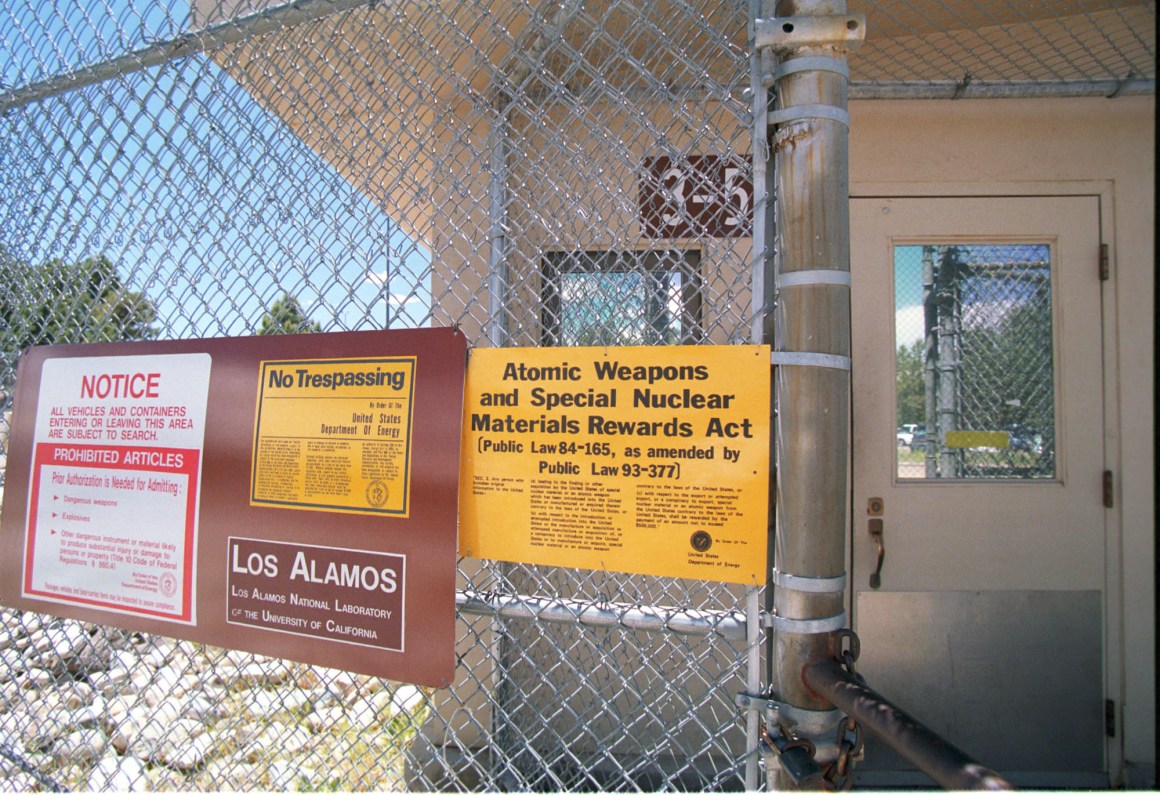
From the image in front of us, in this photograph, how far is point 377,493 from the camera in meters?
1.32

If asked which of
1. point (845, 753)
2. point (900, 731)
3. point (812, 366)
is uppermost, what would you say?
point (812, 366)

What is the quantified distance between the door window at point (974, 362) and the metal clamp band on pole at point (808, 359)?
222 centimetres

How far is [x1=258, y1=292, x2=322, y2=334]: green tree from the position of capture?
159 cm

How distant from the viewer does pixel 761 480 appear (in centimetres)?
108

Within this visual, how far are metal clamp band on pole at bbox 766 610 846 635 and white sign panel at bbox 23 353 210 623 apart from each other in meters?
1.32

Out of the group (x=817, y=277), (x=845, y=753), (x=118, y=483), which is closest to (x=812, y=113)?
(x=817, y=277)

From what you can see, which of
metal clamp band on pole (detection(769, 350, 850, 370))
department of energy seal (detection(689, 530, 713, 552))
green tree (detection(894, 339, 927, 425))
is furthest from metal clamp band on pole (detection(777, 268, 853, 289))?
green tree (detection(894, 339, 927, 425))

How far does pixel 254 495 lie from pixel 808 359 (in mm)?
1222

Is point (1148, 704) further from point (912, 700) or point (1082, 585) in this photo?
point (912, 700)

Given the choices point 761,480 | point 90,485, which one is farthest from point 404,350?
point 90,485

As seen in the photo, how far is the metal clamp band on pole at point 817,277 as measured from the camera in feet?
3.51

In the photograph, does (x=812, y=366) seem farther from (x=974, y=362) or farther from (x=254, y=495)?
(x=974, y=362)

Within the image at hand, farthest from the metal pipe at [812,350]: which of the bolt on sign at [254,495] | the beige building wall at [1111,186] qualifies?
the beige building wall at [1111,186]

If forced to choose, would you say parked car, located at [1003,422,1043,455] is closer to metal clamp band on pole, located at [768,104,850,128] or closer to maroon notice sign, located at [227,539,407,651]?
metal clamp band on pole, located at [768,104,850,128]
